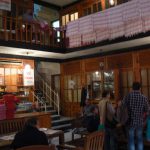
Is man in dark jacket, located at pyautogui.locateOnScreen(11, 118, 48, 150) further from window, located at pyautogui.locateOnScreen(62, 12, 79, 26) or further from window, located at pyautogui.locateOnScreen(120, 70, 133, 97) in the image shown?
window, located at pyautogui.locateOnScreen(62, 12, 79, 26)

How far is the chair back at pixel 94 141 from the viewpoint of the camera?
12.4 ft

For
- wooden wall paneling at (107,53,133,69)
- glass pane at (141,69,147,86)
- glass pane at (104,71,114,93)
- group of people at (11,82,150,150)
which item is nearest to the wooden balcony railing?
wooden wall paneling at (107,53,133,69)

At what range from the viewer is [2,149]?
483 centimetres

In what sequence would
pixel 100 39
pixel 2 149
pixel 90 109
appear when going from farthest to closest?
1. pixel 100 39
2. pixel 90 109
3. pixel 2 149

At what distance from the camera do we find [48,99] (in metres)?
12.5

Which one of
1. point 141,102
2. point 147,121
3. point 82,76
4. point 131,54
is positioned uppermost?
point 131,54

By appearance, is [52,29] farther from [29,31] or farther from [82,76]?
[82,76]

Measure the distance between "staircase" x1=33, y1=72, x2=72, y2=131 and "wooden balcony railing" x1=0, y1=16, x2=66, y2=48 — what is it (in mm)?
2448

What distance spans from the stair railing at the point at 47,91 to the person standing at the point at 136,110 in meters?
7.37

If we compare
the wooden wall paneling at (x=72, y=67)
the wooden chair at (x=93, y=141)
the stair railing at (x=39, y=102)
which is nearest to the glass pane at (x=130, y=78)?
the wooden wall paneling at (x=72, y=67)

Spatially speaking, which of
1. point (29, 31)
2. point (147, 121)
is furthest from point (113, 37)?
point (147, 121)

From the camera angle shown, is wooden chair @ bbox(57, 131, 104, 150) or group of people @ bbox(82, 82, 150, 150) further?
group of people @ bbox(82, 82, 150, 150)

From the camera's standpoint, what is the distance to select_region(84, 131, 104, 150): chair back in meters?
3.79

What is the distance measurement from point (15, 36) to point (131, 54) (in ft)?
14.1
